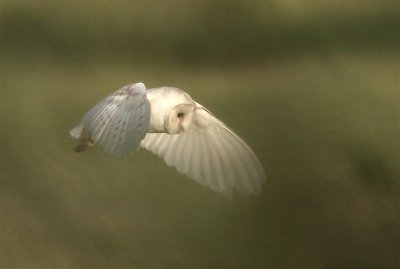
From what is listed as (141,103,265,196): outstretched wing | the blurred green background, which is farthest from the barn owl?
the blurred green background

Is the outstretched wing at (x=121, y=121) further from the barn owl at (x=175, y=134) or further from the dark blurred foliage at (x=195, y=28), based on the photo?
the dark blurred foliage at (x=195, y=28)

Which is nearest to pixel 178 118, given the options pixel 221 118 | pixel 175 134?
pixel 175 134

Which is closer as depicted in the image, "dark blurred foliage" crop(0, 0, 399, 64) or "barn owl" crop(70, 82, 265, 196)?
"barn owl" crop(70, 82, 265, 196)

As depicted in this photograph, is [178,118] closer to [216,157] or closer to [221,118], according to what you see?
[216,157]

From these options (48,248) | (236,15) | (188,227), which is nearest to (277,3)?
(236,15)

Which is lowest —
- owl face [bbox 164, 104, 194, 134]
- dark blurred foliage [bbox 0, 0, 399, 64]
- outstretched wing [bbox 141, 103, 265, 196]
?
outstretched wing [bbox 141, 103, 265, 196]

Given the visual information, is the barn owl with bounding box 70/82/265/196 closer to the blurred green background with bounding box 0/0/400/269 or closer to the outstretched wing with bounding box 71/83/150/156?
the outstretched wing with bounding box 71/83/150/156

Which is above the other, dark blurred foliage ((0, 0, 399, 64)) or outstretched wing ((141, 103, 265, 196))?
dark blurred foliage ((0, 0, 399, 64))

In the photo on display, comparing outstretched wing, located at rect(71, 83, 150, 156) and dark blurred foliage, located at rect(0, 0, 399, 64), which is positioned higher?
dark blurred foliage, located at rect(0, 0, 399, 64)

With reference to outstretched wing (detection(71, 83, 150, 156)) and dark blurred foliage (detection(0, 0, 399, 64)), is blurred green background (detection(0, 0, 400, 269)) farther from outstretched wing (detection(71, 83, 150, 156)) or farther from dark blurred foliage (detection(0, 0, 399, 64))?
outstretched wing (detection(71, 83, 150, 156))
